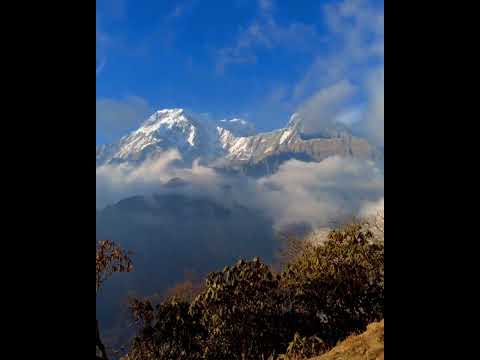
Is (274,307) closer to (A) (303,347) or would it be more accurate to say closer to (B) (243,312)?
(B) (243,312)

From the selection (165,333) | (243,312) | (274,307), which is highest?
(274,307)

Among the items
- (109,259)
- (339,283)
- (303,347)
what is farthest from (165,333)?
(339,283)

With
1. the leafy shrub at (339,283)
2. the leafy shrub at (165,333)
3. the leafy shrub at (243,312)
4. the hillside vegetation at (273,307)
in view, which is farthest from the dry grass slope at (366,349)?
the leafy shrub at (165,333)

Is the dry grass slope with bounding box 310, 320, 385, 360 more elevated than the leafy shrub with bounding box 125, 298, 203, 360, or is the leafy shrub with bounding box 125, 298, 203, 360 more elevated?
the leafy shrub with bounding box 125, 298, 203, 360

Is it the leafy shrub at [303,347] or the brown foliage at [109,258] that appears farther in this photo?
the leafy shrub at [303,347]

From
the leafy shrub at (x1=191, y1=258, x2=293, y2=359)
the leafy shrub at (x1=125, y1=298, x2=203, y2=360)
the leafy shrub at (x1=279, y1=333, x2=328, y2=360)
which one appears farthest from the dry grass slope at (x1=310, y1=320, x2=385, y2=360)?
the leafy shrub at (x1=125, y1=298, x2=203, y2=360)

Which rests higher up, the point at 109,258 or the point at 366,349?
the point at 109,258

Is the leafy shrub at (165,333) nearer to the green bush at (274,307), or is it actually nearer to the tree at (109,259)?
the green bush at (274,307)

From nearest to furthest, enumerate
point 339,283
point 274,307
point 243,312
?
point 339,283 → point 243,312 → point 274,307

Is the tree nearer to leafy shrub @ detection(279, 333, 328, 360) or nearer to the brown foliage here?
the brown foliage
